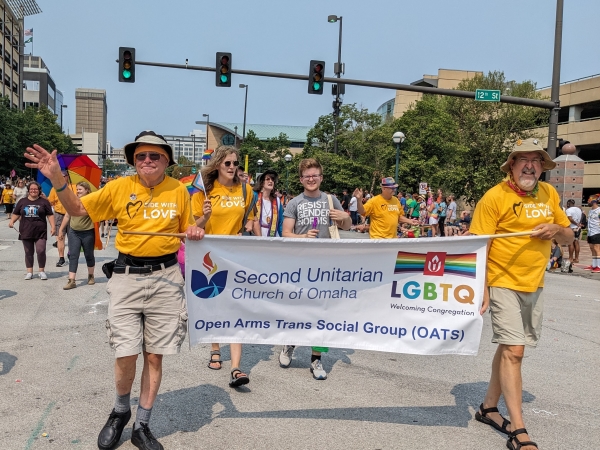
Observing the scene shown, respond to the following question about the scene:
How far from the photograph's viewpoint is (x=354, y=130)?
140 feet

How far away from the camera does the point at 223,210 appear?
18.4 feet

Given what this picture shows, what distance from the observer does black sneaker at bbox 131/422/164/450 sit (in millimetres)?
3938

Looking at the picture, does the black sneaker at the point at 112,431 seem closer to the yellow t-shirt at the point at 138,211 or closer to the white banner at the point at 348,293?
the white banner at the point at 348,293

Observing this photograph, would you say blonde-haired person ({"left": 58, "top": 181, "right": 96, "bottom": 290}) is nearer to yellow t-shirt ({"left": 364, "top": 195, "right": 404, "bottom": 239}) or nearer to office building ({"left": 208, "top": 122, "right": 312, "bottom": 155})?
yellow t-shirt ({"left": 364, "top": 195, "right": 404, "bottom": 239})

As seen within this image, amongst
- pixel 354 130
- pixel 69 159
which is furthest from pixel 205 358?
pixel 354 130

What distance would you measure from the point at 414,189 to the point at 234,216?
1374 inches

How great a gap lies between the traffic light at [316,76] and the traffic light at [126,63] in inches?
209

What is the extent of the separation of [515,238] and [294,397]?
220 centimetres

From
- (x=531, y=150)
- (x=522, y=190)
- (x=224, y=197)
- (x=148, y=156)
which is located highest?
(x=531, y=150)

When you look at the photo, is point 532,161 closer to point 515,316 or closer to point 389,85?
point 515,316

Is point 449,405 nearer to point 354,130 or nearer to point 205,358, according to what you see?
point 205,358

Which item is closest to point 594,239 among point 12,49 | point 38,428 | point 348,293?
point 348,293

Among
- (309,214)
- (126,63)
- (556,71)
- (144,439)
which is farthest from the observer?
(126,63)

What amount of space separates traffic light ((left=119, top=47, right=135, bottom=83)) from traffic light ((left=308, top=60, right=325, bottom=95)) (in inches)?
209
